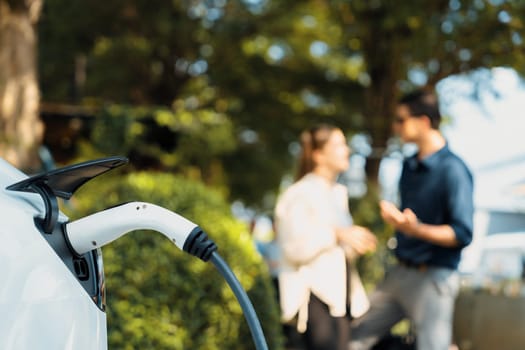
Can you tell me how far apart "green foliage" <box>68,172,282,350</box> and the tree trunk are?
4.57 metres

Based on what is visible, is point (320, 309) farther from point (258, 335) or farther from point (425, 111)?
point (258, 335)

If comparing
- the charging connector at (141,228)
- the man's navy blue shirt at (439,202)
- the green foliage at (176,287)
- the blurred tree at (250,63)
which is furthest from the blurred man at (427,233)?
the blurred tree at (250,63)

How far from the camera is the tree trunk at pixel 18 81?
848 centimetres

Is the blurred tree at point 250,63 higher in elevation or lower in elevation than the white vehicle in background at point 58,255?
lower

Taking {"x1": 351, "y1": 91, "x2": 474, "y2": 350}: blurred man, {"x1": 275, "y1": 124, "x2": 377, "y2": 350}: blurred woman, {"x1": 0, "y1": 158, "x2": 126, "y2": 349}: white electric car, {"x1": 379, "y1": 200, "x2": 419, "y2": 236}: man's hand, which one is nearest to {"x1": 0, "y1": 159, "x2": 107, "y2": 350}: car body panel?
{"x1": 0, "y1": 158, "x2": 126, "y2": 349}: white electric car

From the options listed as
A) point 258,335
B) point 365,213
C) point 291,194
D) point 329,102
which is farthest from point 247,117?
point 258,335

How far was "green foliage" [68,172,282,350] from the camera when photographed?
385 centimetres

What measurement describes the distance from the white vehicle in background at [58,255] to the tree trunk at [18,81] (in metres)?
7.18

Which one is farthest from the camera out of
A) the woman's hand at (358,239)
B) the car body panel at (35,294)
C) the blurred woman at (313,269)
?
the blurred woman at (313,269)

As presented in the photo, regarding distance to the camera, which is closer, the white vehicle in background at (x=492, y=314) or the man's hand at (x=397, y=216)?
the man's hand at (x=397, y=216)

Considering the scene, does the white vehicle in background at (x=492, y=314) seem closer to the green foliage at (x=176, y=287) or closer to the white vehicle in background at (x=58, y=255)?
the green foliage at (x=176, y=287)

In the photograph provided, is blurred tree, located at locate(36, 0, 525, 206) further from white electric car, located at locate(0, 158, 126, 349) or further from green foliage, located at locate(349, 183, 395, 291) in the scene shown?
white electric car, located at locate(0, 158, 126, 349)

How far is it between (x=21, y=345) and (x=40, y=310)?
Result: 56 millimetres

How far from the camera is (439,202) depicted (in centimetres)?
432
